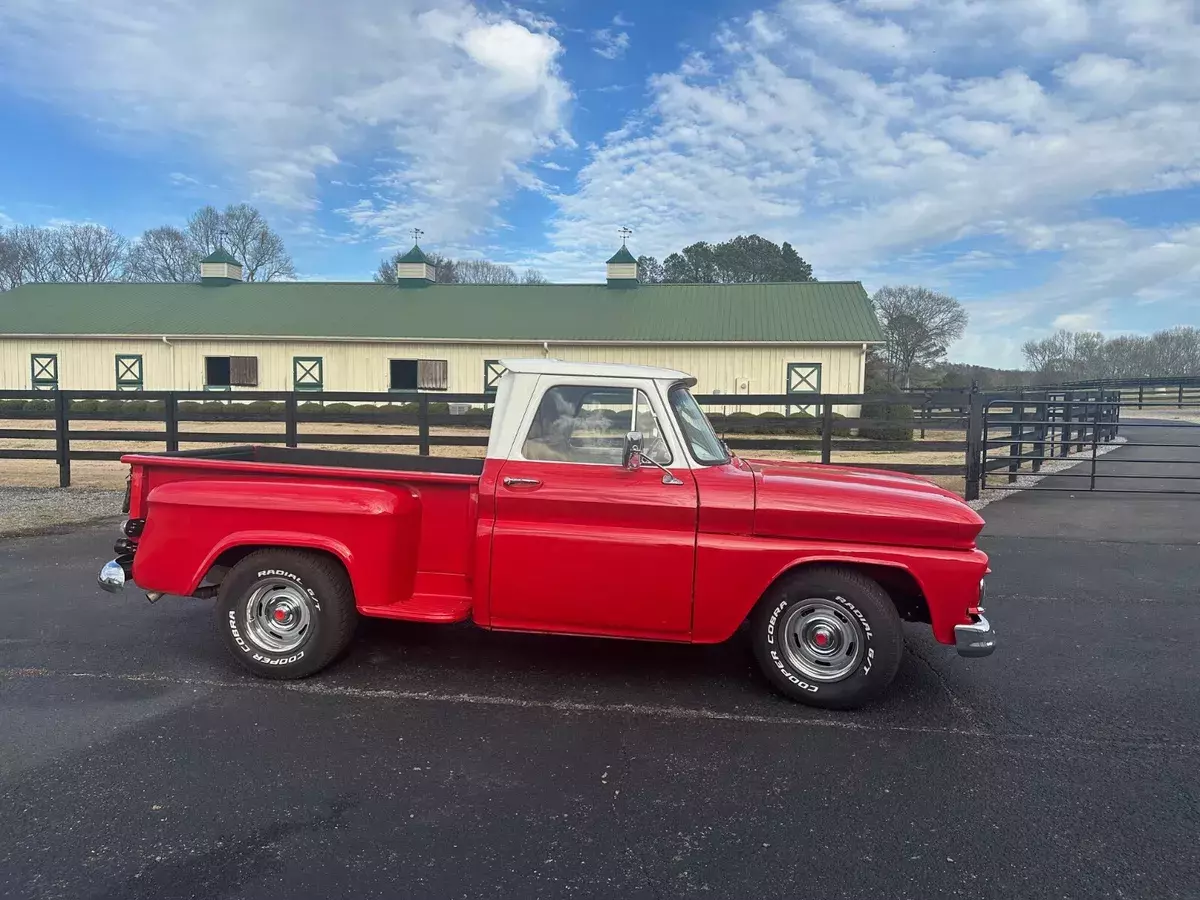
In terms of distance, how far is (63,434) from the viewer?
1148cm

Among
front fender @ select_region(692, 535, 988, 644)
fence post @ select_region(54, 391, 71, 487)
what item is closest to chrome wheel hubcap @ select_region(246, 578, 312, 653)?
front fender @ select_region(692, 535, 988, 644)

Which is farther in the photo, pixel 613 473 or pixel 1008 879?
pixel 613 473

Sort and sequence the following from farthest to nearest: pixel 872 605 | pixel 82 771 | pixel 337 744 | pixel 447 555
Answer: pixel 447 555 → pixel 872 605 → pixel 337 744 → pixel 82 771

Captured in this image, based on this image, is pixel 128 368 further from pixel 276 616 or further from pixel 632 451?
pixel 632 451

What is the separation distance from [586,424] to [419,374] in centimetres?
2365

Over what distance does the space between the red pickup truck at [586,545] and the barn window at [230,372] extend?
980 inches

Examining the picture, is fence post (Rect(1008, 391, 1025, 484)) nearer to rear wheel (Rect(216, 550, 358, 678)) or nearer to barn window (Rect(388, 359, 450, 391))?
rear wheel (Rect(216, 550, 358, 678))

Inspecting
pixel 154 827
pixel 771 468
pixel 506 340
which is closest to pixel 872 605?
pixel 771 468

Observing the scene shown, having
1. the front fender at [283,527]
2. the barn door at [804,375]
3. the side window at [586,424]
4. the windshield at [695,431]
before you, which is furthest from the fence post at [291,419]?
the barn door at [804,375]

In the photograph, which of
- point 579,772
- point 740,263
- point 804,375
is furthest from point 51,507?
point 740,263

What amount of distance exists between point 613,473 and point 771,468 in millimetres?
1244

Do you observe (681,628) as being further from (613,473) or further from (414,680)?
(414,680)

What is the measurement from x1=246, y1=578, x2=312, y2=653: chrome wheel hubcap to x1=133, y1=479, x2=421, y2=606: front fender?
265 millimetres

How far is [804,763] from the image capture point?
3.43 meters
